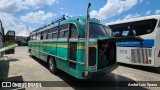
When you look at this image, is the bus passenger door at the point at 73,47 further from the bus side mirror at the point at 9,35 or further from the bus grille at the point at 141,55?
the bus side mirror at the point at 9,35

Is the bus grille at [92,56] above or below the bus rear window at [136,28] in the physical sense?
below

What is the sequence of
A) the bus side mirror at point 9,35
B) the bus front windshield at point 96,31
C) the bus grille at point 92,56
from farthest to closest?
the bus side mirror at point 9,35
the bus front windshield at point 96,31
the bus grille at point 92,56

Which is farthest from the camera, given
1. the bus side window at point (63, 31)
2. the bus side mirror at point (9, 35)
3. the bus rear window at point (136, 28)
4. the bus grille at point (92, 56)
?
the bus side mirror at point (9, 35)

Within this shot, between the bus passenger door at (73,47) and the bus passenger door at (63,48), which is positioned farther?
the bus passenger door at (63,48)

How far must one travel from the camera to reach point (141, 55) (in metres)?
8.95

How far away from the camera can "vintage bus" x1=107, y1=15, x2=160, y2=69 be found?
Result: 839 centimetres

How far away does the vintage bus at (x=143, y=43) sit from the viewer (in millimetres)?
8392

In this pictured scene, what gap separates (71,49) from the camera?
5.84 metres

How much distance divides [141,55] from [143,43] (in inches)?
29.0

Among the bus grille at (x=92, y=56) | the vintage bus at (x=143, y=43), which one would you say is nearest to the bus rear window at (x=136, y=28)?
the vintage bus at (x=143, y=43)

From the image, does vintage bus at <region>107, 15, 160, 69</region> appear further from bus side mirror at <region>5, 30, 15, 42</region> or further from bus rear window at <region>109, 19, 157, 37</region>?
bus side mirror at <region>5, 30, 15, 42</region>

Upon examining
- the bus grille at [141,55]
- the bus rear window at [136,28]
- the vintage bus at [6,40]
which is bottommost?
the bus grille at [141,55]

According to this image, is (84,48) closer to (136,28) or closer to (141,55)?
(141,55)

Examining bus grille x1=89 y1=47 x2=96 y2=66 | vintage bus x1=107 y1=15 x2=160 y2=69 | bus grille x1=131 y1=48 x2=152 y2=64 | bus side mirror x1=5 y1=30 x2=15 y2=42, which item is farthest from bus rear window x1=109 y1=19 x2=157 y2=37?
bus side mirror x1=5 y1=30 x2=15 y2=42
